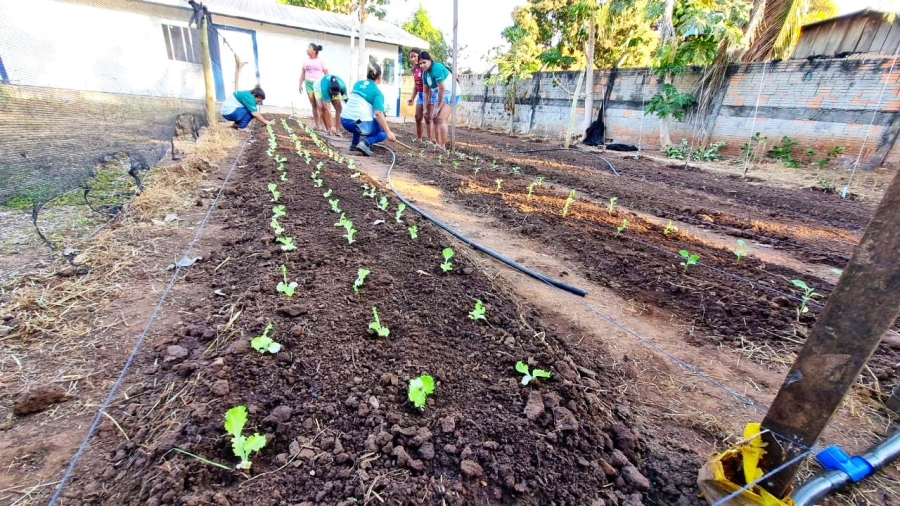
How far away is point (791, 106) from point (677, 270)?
8.43 meters

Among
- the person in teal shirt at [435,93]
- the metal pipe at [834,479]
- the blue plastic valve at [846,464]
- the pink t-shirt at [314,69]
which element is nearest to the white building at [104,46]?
the pink t-shirt at [314,69]

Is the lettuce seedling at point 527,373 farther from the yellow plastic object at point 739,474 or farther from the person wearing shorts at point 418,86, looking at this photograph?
the person wearing shorts at point 418,86

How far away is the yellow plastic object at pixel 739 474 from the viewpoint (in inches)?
43.5

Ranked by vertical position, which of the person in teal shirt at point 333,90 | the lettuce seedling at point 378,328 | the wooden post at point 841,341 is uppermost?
the person in teal shirt at point 333,90

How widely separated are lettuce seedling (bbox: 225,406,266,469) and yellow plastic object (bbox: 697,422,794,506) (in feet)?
4.75

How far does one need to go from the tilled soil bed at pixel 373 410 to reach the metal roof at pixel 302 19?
625 inches

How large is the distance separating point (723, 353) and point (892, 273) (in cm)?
157

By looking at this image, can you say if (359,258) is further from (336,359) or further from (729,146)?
(729,146)

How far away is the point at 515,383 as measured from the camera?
166 centimetres

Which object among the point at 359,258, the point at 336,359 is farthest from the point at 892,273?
the point at 359,258

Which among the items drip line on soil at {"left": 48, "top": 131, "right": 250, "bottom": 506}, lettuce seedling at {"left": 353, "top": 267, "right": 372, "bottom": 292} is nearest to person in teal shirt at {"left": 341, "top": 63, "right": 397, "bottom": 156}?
drip line on soil at {"left": 48, "top": 131, "right": 250, "bottom": 506}

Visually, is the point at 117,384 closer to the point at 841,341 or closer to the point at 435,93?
the point at 841,341

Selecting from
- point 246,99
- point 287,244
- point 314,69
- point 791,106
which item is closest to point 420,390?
point 287,244

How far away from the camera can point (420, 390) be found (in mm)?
1485
